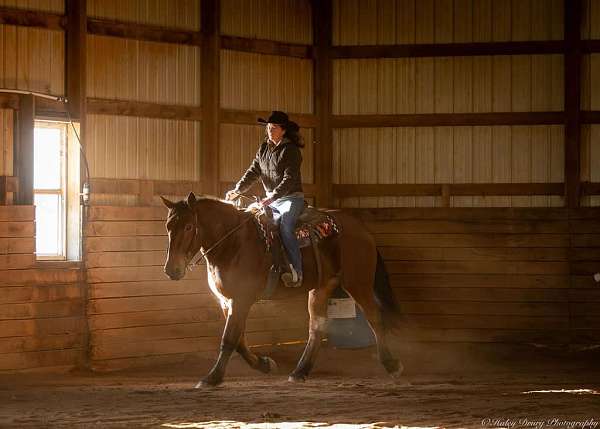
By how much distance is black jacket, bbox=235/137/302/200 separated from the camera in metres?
9.58

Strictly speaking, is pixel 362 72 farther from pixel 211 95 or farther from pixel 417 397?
pixel 417 397

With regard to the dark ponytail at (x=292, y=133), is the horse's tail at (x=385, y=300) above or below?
below

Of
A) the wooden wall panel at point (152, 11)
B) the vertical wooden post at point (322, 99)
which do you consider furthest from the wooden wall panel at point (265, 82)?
the wooden wall panel at point (152, 11)

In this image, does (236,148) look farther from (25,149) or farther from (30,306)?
(30,306)

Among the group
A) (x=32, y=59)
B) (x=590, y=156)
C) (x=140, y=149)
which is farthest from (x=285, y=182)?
(x=590, y=156)

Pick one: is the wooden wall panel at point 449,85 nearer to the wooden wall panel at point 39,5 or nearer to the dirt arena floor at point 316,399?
the dirt arena floor at point 316,399

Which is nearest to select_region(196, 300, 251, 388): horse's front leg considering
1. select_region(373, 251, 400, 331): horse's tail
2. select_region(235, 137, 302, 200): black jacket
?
select_region(235, 137, 302, 200): black jacket

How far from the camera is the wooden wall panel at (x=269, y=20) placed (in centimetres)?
1230

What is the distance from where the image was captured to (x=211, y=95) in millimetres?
12039

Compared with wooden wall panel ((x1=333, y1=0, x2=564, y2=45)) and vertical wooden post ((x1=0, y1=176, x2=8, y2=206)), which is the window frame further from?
wooden wall panel ((x1=333, y1=0, x2=564, y2=45))

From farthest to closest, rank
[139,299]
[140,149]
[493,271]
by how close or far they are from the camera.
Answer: [493,271] → [140,149] → [139,299]

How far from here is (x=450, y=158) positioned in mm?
12930

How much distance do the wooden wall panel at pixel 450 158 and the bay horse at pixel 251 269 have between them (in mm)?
2467

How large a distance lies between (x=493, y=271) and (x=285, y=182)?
13.3ft
